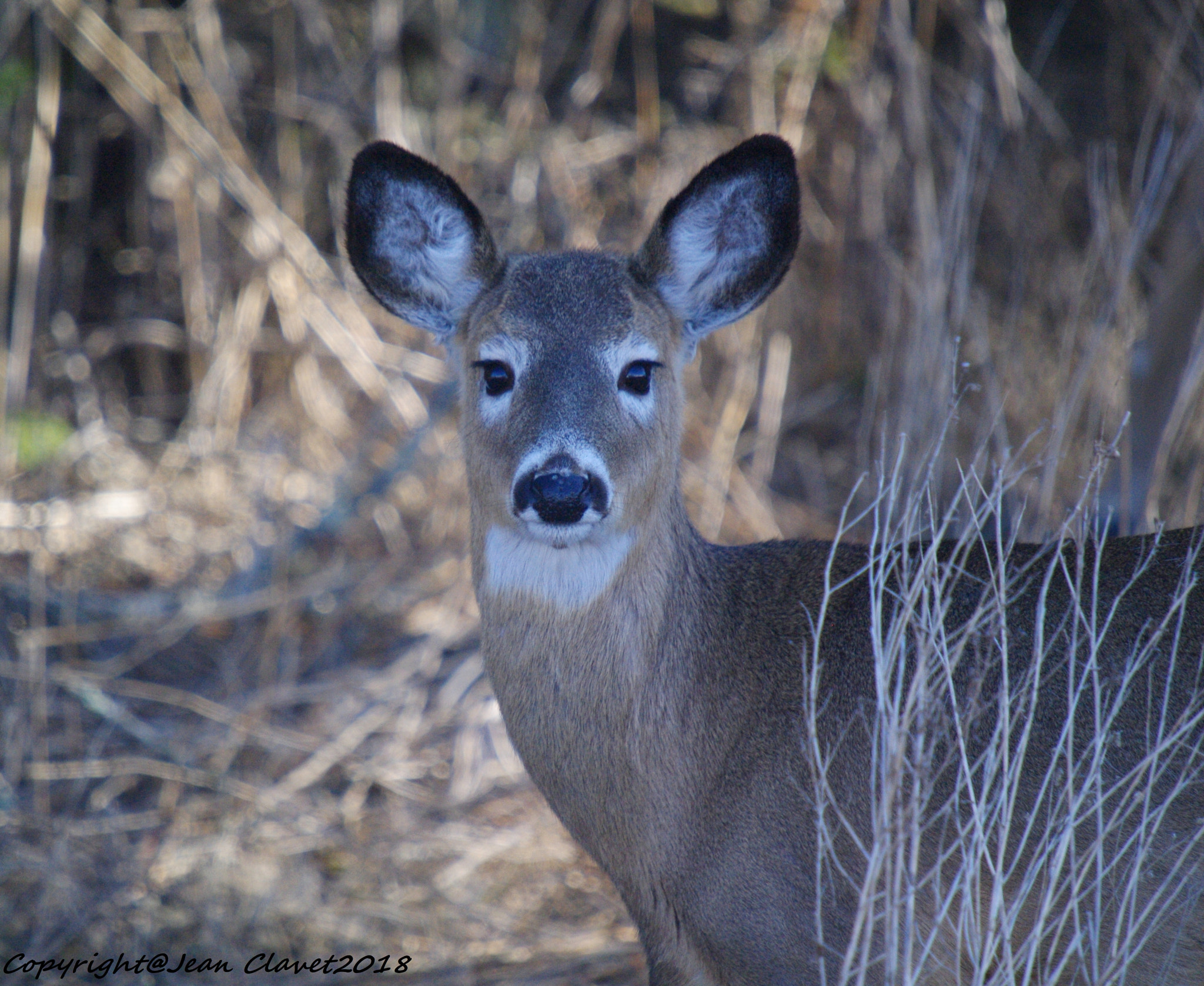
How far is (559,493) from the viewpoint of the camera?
2.54 metres

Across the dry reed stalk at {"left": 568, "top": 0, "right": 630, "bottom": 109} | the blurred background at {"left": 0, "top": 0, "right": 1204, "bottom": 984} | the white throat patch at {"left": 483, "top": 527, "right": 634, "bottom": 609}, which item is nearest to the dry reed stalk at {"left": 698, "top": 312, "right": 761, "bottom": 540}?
the blurred background at {"left": 0, "top": 0, "right": 1204, "bottom": 984}

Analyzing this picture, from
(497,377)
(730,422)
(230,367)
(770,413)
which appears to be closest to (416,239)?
(497,377)

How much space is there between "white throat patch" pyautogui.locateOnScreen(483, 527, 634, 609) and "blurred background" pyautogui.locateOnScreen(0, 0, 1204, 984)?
131 cm

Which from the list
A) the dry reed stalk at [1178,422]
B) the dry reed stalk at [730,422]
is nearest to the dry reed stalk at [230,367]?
the dry reed stalk at [730,422]

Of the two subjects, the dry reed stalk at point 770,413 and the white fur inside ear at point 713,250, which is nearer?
the white fur inside ear at point 713,250

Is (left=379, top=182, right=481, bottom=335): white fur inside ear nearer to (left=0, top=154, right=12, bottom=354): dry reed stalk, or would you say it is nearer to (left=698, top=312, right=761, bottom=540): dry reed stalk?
(left=698, top=312, right=761, bottom=540): dry reed stalk

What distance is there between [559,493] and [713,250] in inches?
40.9

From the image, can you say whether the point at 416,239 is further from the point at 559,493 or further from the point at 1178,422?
the point at 1178,422

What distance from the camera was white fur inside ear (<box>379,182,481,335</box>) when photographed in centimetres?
319

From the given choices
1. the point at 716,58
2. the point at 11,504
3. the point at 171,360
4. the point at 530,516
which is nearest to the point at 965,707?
the point at 530,516

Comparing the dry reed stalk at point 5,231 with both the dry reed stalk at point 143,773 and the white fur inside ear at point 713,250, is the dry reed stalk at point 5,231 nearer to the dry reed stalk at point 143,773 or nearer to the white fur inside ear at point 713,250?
the dry reed stalk at point 143,773

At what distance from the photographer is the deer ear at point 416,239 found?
3146 millimetres

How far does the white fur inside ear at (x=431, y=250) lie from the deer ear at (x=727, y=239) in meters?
0.49

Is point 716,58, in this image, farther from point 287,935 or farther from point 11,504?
point 287,935
